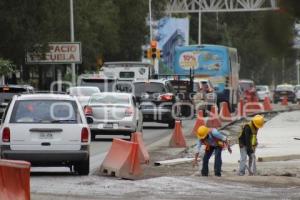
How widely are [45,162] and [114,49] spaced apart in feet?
139

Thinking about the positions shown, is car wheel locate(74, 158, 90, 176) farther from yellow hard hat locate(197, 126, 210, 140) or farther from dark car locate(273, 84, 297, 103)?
dark car locate(273, 84, 297, 103)

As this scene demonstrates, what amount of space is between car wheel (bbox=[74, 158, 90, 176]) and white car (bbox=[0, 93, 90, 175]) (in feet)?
0.12

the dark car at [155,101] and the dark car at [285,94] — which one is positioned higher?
the dark car at [155,101]

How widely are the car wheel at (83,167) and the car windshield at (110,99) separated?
919cm

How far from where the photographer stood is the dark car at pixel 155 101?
32719mm

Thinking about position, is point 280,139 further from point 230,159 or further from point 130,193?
point 130,193

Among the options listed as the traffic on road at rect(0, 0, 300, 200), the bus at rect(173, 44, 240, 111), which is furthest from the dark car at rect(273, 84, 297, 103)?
the bus at rect(173, 44, 240, 111)

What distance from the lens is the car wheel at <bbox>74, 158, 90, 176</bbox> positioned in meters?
16.5

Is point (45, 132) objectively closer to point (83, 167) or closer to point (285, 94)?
point (83, 167)

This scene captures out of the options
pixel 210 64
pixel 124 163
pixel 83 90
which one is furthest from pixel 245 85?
pixel 124 163

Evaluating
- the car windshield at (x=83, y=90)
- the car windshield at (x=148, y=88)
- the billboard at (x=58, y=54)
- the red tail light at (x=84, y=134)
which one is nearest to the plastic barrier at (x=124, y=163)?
the red tail light at (x=84, y=134)

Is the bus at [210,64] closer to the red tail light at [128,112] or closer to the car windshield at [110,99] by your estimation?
the car windshield at [110,99]

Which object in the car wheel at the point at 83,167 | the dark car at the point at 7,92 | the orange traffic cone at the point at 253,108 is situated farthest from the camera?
the orange traffic cone at the point at 253,108

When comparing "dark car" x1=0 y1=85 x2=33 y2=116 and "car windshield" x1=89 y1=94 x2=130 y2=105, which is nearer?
"car windshield" x1=89 y1=94 x2=130 y2=105
